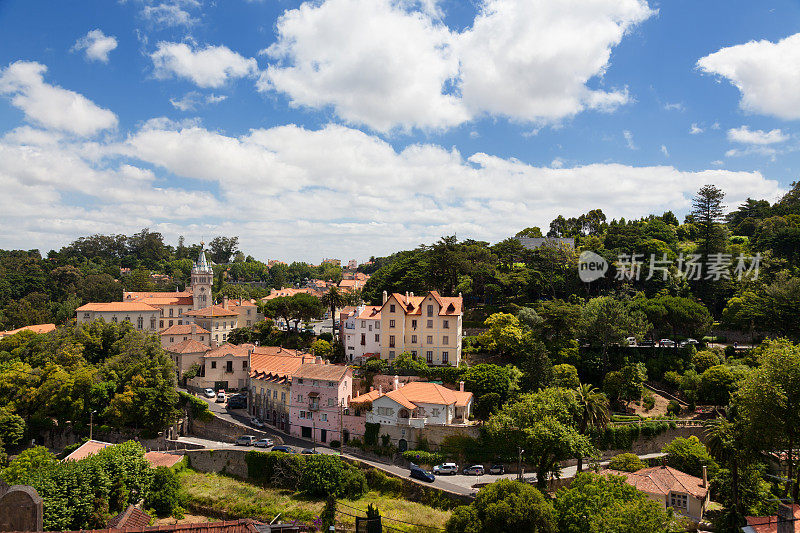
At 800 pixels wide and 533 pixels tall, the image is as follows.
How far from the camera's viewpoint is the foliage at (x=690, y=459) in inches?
1355

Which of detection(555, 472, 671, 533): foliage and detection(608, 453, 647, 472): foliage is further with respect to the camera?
detection(608, 453, 647, 472): foliage

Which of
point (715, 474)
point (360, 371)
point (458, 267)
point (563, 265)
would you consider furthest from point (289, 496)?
point (563, 265)

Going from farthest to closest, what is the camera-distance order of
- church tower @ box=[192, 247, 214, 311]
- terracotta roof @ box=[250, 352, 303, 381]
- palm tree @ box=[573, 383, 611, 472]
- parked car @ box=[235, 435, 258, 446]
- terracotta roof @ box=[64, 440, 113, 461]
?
1. church tower @ box=[192, 247, 214, 311]
2. terracotta roof @ box=[250, 352, 303, 381]
3. parked car @ box=[235, 435, 258, 446]
4. terracotta roof @ box=[64, 440, 113, 461]
5. palm tree @ box=[573, 383, 611, 472]

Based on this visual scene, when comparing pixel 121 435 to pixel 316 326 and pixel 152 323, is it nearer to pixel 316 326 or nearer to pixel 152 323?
pixel 152 323

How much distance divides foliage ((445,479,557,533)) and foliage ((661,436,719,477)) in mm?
14590

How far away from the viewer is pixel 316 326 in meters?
83.5

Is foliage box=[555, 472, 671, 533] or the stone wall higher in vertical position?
foliage box=[555, 472, 671, 533]

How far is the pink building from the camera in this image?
42.1 metres

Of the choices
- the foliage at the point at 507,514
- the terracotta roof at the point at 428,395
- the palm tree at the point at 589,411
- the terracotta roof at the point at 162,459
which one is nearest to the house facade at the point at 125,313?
the terracotta roof at the point at 162,459

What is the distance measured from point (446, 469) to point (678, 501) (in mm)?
15221

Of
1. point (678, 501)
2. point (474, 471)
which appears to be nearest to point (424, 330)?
point (474, 471)

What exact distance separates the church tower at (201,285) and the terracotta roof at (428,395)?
44.3 m

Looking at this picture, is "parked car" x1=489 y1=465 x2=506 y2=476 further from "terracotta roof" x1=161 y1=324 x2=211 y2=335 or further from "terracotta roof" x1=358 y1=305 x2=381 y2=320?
"terracotta roof" x1=161 y1=324 x2=211 y2=335

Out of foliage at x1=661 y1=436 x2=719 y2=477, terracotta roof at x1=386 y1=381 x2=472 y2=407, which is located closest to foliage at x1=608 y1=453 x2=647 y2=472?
foliage at x1=661 y1=436 x2=719 y2=477
